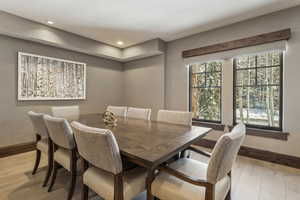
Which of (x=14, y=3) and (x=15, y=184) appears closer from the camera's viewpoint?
(x=15, y=184)

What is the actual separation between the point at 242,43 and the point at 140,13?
1.99 metres

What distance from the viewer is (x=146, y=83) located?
446 cm

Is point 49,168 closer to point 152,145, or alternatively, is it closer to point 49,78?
point 152,145

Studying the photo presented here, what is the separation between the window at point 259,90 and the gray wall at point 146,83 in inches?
69.0

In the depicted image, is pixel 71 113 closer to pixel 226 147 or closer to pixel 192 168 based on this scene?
pixel 192 168

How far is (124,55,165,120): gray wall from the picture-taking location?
416 centimetres

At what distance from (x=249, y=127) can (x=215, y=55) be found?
5.30 feet

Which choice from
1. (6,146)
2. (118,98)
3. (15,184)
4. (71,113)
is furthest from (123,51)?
(15,184)

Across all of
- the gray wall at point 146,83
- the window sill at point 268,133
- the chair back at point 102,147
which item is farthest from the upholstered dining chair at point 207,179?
the gray wall at point 146,83

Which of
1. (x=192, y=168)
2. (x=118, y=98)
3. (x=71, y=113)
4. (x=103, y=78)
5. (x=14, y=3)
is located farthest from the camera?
(x=118, y=98)

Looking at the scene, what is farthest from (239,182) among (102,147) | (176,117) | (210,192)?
(102,147)

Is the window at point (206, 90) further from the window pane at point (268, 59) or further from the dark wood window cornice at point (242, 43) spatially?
the window pane at point (268, 59)

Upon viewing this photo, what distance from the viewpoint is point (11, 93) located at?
3023 mm

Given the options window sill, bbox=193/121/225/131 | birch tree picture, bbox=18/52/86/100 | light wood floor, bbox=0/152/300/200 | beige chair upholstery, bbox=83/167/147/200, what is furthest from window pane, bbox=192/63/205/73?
beige chair upholstery, bbox=83/167/147/200
